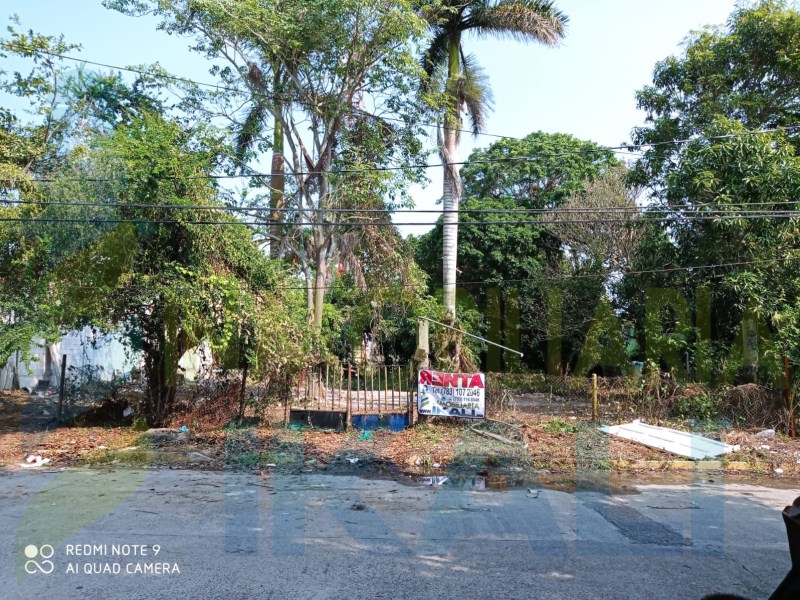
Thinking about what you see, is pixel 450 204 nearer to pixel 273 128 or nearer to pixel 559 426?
pixel 273 128

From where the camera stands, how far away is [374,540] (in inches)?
241

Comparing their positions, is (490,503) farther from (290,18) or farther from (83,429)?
(290,18)

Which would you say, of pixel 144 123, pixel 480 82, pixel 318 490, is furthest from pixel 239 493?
pixel 480 82

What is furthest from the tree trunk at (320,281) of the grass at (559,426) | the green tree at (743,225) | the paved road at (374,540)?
the green tree at (743,225)

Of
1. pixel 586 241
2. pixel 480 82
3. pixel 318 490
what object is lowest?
pixel 318 490

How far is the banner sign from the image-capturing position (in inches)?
487

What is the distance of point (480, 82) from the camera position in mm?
17094

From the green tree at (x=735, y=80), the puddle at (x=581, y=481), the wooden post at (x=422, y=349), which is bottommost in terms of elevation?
the puddle at (x=581, y=481)

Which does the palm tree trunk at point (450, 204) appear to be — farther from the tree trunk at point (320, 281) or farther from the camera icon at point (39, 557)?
the camera icon at point (39, 557)

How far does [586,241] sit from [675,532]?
17.7 metres

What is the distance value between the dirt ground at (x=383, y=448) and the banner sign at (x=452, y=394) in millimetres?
359

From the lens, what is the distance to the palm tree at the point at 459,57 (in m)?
16.3

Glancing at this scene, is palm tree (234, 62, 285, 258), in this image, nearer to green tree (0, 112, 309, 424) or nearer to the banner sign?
green tree (0, 112, 309, 424)

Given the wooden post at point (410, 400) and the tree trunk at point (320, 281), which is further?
the tree trunk at point (320, 281)
